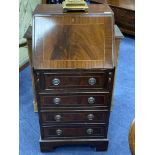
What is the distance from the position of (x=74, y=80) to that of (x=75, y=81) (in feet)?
0.04

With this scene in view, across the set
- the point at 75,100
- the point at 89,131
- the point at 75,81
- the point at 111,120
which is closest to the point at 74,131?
the point at 89,131

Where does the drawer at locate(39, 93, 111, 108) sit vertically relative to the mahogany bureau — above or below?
below

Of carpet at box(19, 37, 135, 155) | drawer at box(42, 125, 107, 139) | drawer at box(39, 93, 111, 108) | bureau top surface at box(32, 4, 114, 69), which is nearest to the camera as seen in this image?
bureau top surface at box(32, 4, 114, 69)

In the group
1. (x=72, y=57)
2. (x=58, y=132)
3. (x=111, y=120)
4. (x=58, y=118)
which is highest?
(x=72, y=57)

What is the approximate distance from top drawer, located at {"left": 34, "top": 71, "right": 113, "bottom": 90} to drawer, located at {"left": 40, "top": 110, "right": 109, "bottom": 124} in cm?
21

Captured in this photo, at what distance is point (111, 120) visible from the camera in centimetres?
243

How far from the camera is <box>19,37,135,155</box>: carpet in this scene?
206 cm

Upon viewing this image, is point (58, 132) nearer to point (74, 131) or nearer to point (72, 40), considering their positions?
point (74, 131)

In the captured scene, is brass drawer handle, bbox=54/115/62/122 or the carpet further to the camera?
the carpet

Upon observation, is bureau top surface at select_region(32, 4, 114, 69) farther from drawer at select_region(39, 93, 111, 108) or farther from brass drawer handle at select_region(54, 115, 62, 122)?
brass drawer handle at select_region(54, 115, 62, 122)

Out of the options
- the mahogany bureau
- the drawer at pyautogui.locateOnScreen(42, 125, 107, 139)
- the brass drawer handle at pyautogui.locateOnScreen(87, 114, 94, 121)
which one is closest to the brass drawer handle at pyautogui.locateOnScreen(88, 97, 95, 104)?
the mahogany bureau

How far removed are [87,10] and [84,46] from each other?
0.29 meters

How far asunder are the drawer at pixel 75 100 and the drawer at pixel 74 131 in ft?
0.68
